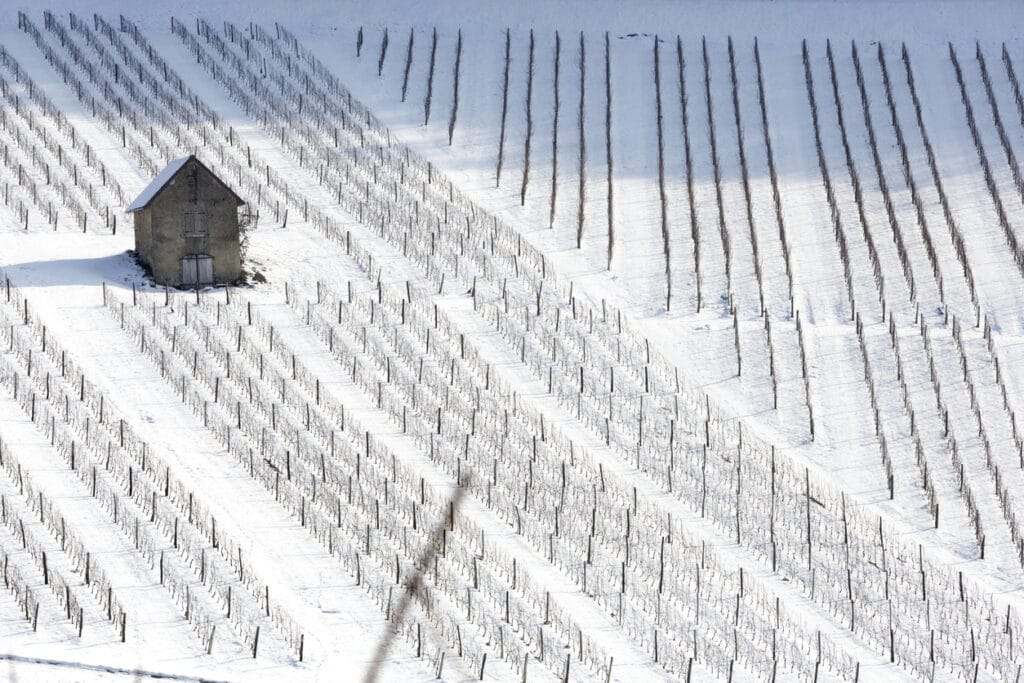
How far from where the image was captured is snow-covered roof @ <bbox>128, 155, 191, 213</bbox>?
4909cm

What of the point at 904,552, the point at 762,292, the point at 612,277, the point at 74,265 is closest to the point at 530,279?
the point at 612,277

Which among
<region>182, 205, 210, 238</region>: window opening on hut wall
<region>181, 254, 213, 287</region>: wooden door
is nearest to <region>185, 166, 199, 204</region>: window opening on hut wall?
<region>182, 205, 210, 238</region>: window opening on hut wall

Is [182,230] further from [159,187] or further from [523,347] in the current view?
[523,347]

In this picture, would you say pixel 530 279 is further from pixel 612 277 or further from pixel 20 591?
pixel 20 591

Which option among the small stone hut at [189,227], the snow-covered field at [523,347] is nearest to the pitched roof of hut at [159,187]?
the small stone hut at [189,227]

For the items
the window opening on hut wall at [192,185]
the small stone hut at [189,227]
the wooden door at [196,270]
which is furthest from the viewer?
the window opening on hut wall at [192,185]

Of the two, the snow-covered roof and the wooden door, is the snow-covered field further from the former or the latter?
the snow-covered roof

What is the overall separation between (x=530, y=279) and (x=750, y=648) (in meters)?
18.2

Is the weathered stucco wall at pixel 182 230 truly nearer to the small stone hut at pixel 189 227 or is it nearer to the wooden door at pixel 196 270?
the small stone hut at pixel 189 227

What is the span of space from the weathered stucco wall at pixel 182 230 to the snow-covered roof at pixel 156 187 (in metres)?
0.10

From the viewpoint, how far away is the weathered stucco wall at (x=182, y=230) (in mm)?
48906

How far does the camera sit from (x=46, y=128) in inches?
2314

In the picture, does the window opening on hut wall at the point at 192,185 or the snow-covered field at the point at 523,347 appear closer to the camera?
the snow-covered field at the point at 523,347

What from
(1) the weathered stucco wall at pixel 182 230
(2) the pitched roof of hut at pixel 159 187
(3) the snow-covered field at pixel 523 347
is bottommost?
(3) the snow-covered field at pixel 523 347
